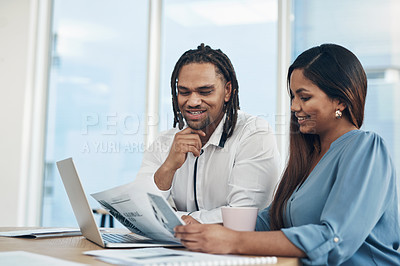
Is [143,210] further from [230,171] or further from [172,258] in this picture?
[230,171]

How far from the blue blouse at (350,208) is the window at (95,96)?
8.60ft

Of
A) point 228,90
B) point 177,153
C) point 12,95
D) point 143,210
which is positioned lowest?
point 143,210

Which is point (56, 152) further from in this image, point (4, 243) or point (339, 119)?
point (339, 119)

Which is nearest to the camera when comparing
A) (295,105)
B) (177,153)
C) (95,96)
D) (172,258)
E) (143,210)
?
(172,258)

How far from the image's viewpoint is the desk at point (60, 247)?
2.98 ft

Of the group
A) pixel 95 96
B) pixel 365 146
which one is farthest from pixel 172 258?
pixel 95 96

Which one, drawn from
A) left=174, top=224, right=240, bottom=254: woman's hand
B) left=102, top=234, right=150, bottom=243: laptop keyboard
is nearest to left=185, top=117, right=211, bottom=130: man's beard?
left=102, top=234, right=150, bottom=243: laptop keyboard

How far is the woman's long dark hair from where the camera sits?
120 cm

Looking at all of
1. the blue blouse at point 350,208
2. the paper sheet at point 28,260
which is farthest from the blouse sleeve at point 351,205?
the paper sheet at point 28,260

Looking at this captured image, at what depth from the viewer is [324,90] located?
48.2 inches

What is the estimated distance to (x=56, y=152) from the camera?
4.00 metres

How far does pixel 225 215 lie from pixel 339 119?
43cm

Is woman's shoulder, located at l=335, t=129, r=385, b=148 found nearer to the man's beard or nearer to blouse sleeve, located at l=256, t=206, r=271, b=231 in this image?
blouse sleeve, located at l=256, t=206, r=271, b=231

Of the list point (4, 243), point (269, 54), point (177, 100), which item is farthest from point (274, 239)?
point (269, 54)
